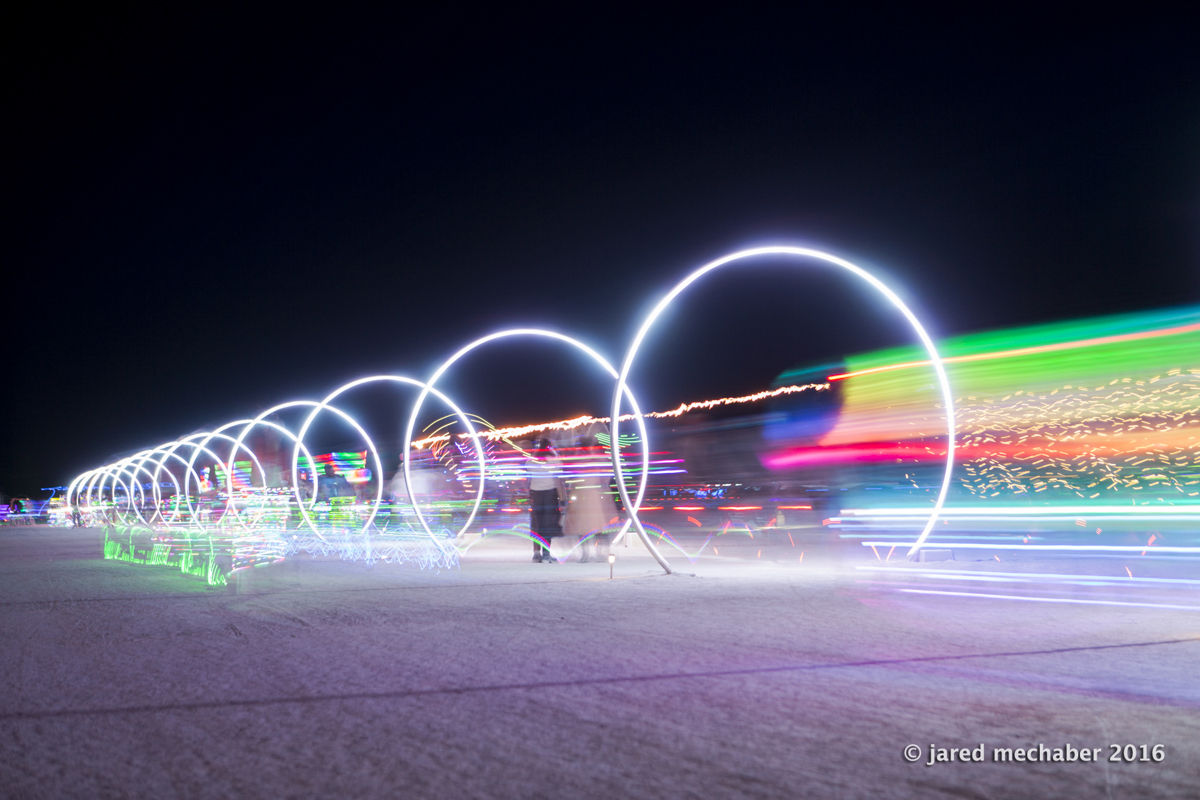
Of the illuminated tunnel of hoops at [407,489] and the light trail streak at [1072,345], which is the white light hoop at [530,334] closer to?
the illuminated tunnel of hoops at [407,489]

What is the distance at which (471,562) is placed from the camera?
58.5 ft

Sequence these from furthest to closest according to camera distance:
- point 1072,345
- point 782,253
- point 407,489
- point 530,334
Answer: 1. point 407,489
2. point 1072,345
3. point 530,334
4. point 782,253

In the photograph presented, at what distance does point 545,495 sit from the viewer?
60.5ft

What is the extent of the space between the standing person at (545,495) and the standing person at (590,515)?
36cm

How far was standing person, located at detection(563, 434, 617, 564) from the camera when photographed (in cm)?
1756

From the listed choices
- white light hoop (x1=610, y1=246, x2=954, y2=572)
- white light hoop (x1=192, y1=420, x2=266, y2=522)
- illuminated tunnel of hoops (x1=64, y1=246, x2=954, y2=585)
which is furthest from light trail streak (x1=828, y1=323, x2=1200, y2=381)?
white light hoop (x1=192, y1=420, x2=266, y2=522)

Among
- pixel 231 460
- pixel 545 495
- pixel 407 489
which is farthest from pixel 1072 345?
pixel 231 460

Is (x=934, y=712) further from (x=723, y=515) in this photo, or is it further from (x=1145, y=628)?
(x=723, y=515)

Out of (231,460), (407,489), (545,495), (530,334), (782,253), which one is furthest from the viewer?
(231,460)

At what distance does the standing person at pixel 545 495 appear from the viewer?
1811cm

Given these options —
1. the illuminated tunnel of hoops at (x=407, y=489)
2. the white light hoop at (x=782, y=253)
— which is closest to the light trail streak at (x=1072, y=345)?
the white light hoop at (x=782, y=253)

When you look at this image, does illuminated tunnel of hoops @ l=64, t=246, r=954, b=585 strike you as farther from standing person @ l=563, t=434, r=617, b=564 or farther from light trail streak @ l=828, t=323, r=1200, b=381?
light trail streak @ l=828, t=323, r=1200, b=381

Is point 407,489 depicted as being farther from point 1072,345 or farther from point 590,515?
point 1072,345

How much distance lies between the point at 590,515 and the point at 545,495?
4.03ft
